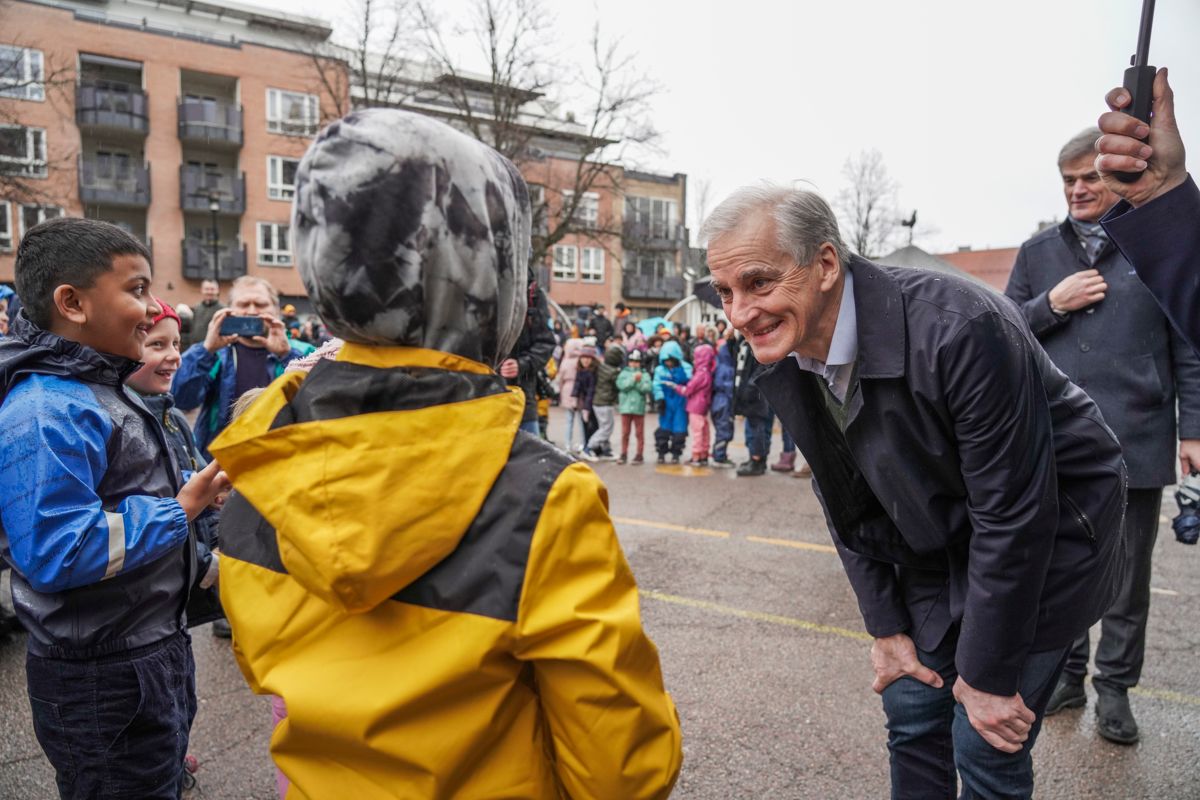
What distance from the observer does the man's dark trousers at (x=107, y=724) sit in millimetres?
2014

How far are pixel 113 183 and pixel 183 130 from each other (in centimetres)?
368

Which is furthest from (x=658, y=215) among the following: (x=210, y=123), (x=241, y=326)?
(x=241, y=326)

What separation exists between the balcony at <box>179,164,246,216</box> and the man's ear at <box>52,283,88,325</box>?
3718cm

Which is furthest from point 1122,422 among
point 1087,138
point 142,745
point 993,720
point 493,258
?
point 142,745

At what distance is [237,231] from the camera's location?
36.6 metres

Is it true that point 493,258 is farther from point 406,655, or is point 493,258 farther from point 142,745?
point 142,745

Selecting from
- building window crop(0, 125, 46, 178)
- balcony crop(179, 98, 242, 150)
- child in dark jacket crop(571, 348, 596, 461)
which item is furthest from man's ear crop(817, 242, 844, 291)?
balcony crop(179, 98, 242, 150)

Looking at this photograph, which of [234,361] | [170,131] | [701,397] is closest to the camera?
[234,361]

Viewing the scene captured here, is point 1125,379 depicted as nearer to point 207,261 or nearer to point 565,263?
point 207,261

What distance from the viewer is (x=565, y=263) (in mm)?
48594

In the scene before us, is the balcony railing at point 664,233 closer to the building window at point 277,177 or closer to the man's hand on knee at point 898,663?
the building window at point 277,177

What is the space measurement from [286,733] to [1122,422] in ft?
11.2

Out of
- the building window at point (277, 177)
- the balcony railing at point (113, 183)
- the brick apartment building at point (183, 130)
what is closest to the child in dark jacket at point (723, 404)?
the brick apartment building at point (183, 130)

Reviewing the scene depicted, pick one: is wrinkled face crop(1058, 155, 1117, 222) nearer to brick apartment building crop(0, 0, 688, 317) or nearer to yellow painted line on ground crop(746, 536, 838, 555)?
yellow painted line on ground crop(746, 536, 838, 555)
